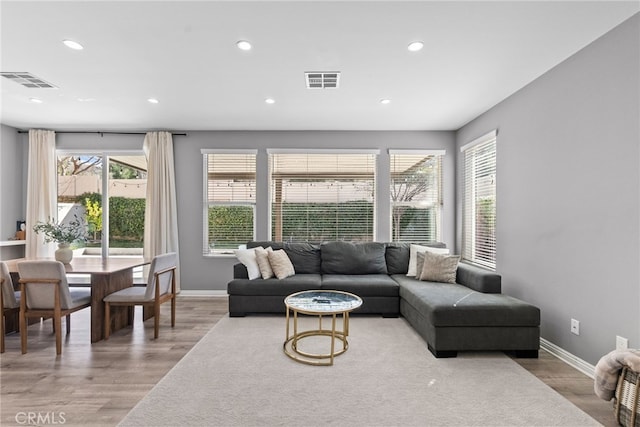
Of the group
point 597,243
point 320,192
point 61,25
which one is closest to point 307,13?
point 61,25

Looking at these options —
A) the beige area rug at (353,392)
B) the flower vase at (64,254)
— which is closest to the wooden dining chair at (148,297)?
the beige area rug at (353,392)

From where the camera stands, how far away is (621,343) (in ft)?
7.32

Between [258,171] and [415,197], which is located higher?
[258,171]

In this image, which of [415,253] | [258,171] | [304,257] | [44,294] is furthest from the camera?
[258,171]

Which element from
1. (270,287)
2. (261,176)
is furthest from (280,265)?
(261,176)

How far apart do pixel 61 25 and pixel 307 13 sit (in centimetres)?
184

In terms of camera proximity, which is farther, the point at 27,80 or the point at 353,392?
the point at 27,80

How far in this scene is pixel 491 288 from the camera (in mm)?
3365

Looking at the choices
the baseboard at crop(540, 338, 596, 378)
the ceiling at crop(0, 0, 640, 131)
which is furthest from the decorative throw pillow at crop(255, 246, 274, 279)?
the baseboard at crop(540, 338, 596, 378)

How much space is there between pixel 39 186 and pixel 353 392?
5.73m

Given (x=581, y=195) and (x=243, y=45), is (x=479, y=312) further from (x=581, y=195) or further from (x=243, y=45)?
(x=243, y=45)

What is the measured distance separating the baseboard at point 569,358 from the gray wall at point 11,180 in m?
7.42

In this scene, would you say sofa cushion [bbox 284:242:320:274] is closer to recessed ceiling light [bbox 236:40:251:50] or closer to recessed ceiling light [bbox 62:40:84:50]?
recessed ceiling light [bbox 236:40:251:50]

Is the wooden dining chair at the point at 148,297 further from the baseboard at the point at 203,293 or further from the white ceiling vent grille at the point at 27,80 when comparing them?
the white ceiling vent grille at the point at 27,80
